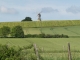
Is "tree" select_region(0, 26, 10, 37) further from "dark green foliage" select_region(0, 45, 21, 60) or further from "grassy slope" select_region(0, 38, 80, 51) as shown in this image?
"dark green foliage" select_region(0, 45, 21, 60)

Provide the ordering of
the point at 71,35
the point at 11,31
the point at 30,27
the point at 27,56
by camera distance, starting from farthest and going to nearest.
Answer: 1. the point at 30,27
2. the point at 11,31
3. the point at 71,35
4. the point at 27,56

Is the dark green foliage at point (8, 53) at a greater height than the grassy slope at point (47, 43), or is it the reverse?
the dark green foliage at point (8, 53)

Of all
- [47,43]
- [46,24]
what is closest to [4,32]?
[47,43]

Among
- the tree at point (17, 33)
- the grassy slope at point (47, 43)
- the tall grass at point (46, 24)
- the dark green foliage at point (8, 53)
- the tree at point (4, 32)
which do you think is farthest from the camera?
the tall grass at point (46, 24)

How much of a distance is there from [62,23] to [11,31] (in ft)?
84.3

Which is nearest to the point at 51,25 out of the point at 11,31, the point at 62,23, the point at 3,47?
the point at 62,23

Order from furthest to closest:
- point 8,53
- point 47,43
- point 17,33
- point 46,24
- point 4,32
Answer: point 46,24 < point 17,33 < point 4,32 < point 47,43 < point 8,53

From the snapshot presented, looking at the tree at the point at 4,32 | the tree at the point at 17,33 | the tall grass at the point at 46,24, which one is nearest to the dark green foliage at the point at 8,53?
the tree at the point at 17,33

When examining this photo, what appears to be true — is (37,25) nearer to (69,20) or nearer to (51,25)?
(51,25)

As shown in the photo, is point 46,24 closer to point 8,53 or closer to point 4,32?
point 4,32

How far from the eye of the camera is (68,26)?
96688mm

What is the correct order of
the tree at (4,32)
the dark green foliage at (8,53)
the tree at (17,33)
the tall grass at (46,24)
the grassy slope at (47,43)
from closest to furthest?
the dark green foliage at (8,53)
the grassy slope at (47,43)
the tree at (17,33)
the tree at (4,32)
the tall grass at (46,24)

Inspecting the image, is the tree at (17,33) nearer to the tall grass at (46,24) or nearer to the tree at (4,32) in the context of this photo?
the tree at (4,32)

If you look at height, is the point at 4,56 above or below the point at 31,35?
above
